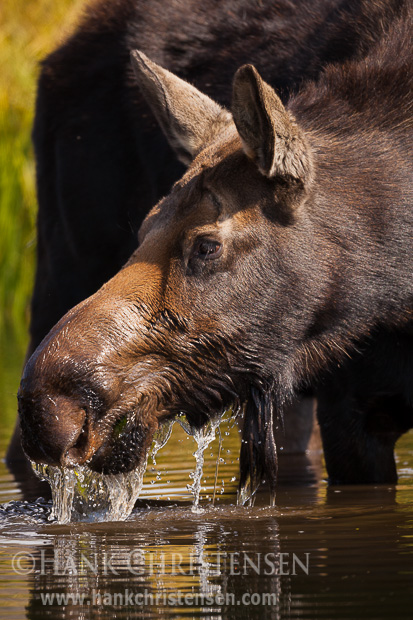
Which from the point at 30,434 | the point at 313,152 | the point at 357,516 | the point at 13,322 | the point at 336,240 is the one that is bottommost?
the point at 13,322

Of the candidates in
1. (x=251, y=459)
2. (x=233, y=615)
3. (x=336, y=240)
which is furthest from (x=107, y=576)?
(x=336, y=240)

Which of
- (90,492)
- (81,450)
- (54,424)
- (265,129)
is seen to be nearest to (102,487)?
(90,492)

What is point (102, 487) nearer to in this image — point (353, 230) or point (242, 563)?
point (242, 563)

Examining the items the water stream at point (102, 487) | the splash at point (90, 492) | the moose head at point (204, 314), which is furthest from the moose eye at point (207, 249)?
the splash at point (90, 492)

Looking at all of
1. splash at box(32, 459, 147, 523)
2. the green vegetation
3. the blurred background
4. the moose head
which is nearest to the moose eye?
the moose head

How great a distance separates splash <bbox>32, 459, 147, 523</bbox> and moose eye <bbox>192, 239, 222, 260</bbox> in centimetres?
85

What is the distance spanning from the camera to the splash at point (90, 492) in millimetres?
4715

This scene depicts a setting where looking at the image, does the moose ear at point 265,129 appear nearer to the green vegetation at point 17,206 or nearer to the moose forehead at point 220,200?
the moose forehead at point 220,200

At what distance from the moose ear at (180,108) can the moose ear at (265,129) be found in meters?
0.70

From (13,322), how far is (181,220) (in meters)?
12.3

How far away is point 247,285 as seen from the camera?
469 centimetres

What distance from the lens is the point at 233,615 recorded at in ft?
11.3

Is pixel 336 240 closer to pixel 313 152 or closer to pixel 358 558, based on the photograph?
pixel 313 152

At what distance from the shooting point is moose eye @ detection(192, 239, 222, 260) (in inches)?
183
